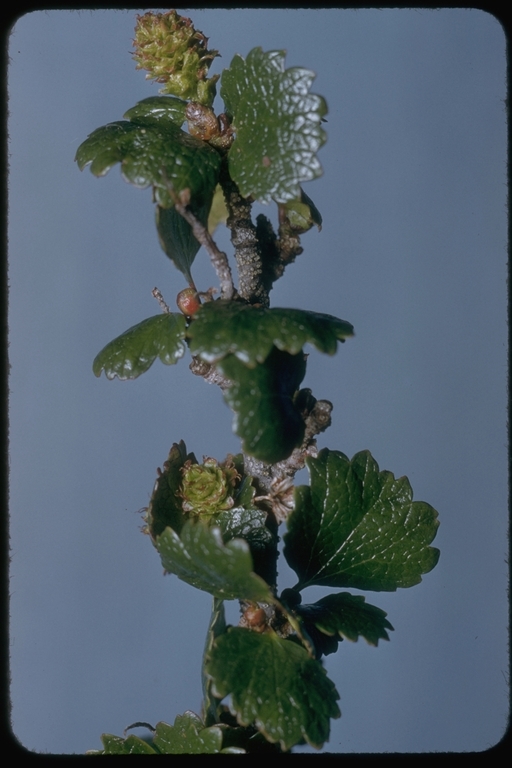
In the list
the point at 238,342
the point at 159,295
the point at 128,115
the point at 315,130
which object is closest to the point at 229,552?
the point at 238,342

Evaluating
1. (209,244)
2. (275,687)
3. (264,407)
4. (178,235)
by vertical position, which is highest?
(178,235)

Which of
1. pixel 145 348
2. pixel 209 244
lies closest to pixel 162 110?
pixel 209 244

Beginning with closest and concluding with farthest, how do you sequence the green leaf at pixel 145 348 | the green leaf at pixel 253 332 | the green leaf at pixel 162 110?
the green leaf at pixel 253 332
the green leaf at pixel 145 348
the green leaf at pixel 162 110

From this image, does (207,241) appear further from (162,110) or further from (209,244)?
(162,110)

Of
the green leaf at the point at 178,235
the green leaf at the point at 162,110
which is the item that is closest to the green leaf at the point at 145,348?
the green leaf at the point at 178,235

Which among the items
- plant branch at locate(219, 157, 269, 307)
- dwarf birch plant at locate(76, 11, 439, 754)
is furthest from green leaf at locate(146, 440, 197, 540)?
plant branch at locate(219, 157, 269, 307)

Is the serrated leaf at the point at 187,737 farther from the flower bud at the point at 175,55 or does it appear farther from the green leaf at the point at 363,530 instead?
the flower bud at the point at 175,55
